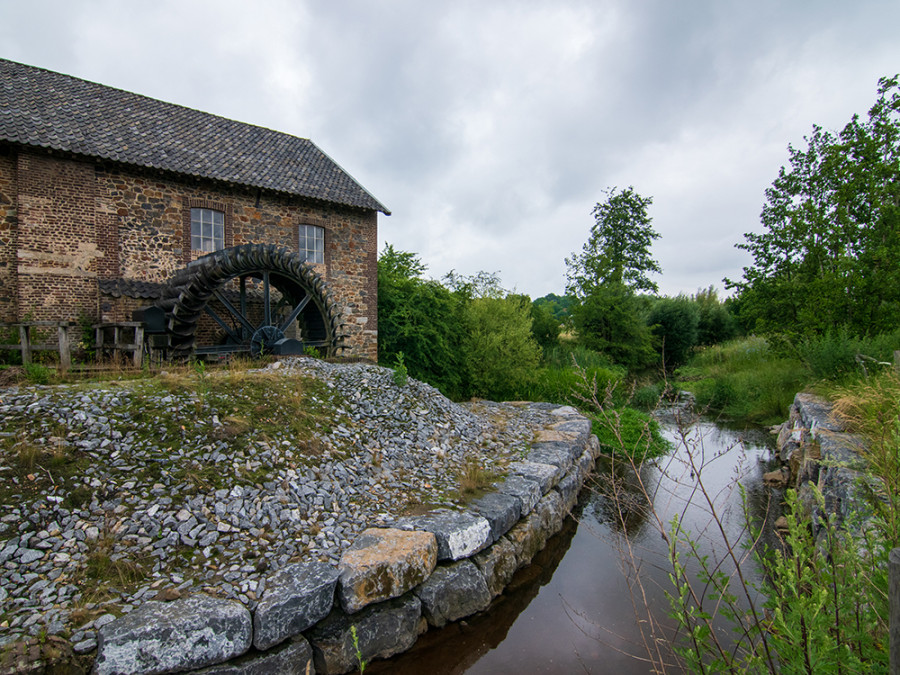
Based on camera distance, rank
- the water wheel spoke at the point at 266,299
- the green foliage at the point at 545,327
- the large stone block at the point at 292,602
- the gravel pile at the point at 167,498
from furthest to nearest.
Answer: the green foliage at the point at 545,327 < the water wheel spoke at the point at 266,299 < the gravel pile at the point at 167,498 < the large stone block at the point at 292,602

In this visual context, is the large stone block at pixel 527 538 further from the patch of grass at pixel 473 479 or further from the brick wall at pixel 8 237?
the brick wall at pixel 8 237

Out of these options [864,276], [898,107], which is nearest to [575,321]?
[864,276]

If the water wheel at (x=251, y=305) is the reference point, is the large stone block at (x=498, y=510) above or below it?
below

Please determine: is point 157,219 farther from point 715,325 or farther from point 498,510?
point 715,325

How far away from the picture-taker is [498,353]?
37.6 ft

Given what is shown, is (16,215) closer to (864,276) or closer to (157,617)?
(157,617)

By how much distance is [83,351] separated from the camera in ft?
29.3

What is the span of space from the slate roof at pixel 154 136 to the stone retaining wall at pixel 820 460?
1023cm

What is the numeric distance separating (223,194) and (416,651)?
10.1m

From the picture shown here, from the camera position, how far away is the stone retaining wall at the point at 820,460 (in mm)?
3825

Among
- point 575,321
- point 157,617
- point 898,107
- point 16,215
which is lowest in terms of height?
point 157,617

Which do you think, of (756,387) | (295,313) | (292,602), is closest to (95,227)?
(295,313)

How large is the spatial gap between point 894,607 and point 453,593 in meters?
3.35

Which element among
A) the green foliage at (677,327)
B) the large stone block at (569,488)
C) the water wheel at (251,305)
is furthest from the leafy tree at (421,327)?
the green foliage at (677,327)
